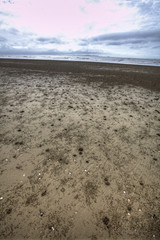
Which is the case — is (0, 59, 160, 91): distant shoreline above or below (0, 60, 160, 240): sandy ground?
above

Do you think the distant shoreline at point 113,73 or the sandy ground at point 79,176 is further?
the distant shoreline at point 113,73

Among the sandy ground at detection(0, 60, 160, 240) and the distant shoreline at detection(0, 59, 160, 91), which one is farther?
the distant shoreline at detection(0, 59, 160, 91)

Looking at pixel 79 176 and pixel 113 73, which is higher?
pixel 113 73

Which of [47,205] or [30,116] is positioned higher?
[30,116]

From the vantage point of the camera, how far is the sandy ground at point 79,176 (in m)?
2.54

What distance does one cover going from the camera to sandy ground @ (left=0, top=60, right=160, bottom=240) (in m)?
2.54

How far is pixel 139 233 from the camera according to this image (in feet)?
8.17

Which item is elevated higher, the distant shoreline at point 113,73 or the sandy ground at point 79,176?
the distant shoreline at point 113,73

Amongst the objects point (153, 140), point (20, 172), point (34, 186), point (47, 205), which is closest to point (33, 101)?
point (20, 172)

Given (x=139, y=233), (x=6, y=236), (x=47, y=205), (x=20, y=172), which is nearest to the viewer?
(x=6, y=236)

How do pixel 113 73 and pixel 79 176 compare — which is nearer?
pixel 79 176

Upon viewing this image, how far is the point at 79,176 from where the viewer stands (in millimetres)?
3537

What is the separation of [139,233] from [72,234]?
1.39 metres

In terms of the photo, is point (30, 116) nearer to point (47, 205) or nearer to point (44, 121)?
point (44, 121)
